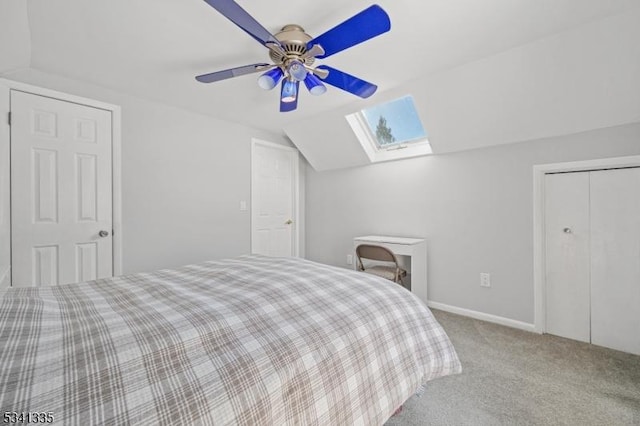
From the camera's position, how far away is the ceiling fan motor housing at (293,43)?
5.33 ft

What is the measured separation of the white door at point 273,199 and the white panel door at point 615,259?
11.0 ft

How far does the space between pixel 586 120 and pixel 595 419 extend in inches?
81.0

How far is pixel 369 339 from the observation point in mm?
1018

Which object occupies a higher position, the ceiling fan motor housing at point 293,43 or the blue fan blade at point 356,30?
the ceiling fan motor housing at point 293,43

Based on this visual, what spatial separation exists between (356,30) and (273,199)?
284 centimetres

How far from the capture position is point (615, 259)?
2066 millimetres

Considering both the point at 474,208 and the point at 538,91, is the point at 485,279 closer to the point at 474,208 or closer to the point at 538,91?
the point at 474,208

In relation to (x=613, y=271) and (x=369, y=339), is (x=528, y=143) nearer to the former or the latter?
(x=613, y=271)

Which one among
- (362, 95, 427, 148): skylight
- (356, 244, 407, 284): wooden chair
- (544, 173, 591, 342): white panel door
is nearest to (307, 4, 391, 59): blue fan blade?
(362, 95, 427, 148): skylight

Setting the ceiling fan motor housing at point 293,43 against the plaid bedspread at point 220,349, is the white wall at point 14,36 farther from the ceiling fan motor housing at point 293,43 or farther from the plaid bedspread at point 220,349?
the plaid bedspread at point 220,349

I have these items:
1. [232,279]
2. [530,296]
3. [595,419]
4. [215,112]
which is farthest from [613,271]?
[215,112]

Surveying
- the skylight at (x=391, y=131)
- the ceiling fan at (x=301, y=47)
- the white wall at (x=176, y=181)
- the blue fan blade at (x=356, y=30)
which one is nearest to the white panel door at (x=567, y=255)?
the skylight at (x=391, y=131)

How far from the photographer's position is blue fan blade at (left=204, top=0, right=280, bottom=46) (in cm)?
116

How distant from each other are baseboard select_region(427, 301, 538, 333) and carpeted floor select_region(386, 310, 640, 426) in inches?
7.0
